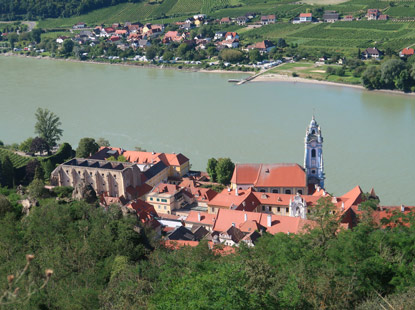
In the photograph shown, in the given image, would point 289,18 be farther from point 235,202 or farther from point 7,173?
point 235,202

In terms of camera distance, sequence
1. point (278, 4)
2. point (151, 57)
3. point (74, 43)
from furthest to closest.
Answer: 1. point (278, 4)
2. point (74, 43)
3. point (151, 57)

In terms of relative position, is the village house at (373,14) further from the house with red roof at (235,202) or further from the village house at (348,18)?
the house with red roof at (235,202)

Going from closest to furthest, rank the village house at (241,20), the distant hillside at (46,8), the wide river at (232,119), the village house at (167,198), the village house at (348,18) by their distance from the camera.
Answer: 1. the village house at (167,198)
2. the wide river at (232,119)
3. the village house at (348,18)
4. the village house at (241,20)
5. the distant hillside at (46,8)

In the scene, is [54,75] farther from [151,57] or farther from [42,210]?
[42,210]

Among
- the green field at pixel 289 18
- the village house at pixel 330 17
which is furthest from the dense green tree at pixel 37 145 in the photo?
the village house at pixel 330 17

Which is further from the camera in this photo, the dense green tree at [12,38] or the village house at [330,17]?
the dense green tree at [12,38]

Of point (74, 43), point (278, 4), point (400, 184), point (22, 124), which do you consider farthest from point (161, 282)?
point (278, 4)

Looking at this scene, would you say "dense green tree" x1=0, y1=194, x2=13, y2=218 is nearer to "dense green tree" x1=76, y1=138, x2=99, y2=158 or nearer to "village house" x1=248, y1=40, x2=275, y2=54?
"dense green tree" x1=76, y1=138, x2=99, y2=158
